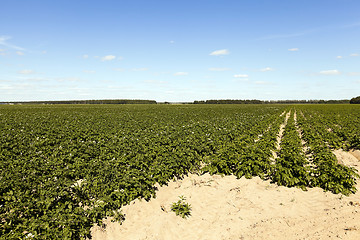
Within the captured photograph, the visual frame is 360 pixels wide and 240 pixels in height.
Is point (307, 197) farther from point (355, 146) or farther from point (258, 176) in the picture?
point (355, 146)

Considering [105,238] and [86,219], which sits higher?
[86,219]

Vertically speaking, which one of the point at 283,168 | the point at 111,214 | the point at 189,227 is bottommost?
the point at 189,227

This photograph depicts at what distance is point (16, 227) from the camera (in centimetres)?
497

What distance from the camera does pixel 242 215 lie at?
20.1 ft

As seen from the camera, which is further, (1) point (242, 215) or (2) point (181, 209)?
Result: (2) point (181, 209)

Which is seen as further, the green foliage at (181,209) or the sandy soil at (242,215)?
the green foliage at (181,209)

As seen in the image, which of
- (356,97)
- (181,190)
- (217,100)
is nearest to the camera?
(181,190)

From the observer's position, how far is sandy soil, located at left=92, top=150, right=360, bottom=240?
5328mm

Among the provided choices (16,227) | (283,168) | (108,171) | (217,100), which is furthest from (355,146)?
(217,100)

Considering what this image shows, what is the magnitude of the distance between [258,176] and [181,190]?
3.44m

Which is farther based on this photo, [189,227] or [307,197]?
[307,197]

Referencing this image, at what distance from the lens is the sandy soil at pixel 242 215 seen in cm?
533

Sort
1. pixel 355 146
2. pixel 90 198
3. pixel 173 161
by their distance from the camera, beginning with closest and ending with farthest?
pixel 90 198 < pixel 173 161 < pixel 355 146

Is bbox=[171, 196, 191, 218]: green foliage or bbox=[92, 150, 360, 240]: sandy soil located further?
bbox=[171, 196, 191, 218]: green foliage
